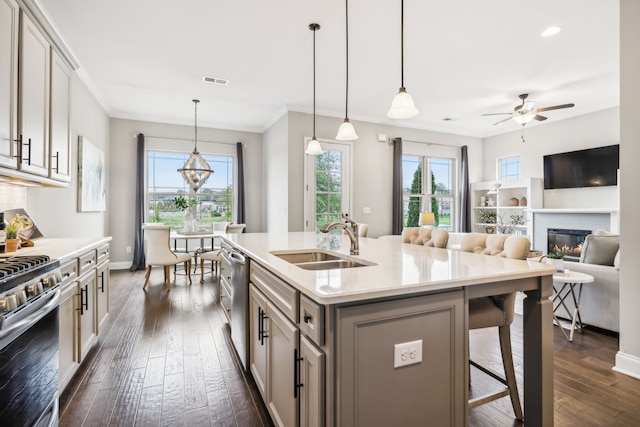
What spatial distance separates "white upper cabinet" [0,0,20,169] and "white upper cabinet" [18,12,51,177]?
0.06 m

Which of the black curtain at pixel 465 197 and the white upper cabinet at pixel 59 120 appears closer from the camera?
the white upper cabinet at pixel 59 120

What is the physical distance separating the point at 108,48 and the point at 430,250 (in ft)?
13.0

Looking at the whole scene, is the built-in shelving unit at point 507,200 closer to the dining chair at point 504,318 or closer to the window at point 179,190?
the dining chair at point 504,318

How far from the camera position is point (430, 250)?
222cm

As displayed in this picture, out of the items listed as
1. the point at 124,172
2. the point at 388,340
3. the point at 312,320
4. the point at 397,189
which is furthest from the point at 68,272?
the point at 397,189

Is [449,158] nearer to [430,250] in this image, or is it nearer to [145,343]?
[430,250]

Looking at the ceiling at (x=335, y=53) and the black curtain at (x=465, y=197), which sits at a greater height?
the ceiling at (x=335, y=53)

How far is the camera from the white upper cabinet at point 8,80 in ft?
6.11

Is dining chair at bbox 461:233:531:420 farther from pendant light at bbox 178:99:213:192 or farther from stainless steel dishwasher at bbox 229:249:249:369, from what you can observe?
pendant light at bbox 178:99:213:192

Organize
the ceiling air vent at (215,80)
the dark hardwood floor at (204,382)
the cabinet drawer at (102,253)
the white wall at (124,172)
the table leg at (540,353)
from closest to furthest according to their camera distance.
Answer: the table leg at (540,353) < the dark hardwood floor at (204,382) < the cabinet drawer at (102,253) < the ceiling air vent at (215,80) < the white wall at (124,172)

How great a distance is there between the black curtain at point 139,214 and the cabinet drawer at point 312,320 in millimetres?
5750

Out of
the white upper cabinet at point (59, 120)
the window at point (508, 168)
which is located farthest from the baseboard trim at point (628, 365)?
the window at point (508, 168)

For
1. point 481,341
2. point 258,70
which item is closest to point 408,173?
point 258,70

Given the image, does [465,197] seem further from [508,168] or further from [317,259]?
[317,259]
